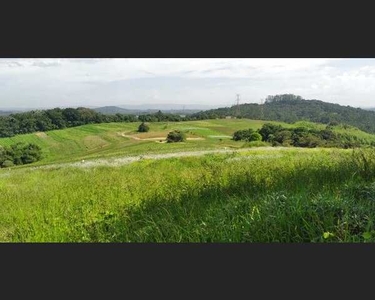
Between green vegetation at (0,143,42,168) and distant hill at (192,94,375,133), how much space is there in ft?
7.19

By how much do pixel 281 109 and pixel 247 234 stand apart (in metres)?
2.11

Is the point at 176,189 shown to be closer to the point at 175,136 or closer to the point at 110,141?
the point at 175,136

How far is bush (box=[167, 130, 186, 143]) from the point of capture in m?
5.32

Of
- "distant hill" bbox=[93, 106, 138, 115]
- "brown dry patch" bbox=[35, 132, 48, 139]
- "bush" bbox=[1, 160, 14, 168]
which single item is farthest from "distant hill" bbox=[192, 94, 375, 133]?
"bush" bbox=[1, 160, 14, 168]

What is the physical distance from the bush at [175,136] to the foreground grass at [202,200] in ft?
0.94

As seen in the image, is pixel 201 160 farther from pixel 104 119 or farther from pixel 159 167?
pixel 104 119

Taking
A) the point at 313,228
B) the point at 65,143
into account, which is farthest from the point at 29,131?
the point at 313,228

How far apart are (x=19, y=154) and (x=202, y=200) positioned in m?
2.58

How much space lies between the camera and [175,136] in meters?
5.33

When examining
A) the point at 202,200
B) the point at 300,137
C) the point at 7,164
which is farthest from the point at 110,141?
the point at 300,137

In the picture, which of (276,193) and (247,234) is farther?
(276,193)

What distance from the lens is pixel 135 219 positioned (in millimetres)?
4617

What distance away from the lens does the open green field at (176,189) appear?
13.1ft

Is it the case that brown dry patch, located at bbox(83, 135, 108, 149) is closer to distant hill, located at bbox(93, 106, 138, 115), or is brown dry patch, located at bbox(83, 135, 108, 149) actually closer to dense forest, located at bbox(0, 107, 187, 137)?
dense forest, located at bbox(0, 107, 187, 137)
